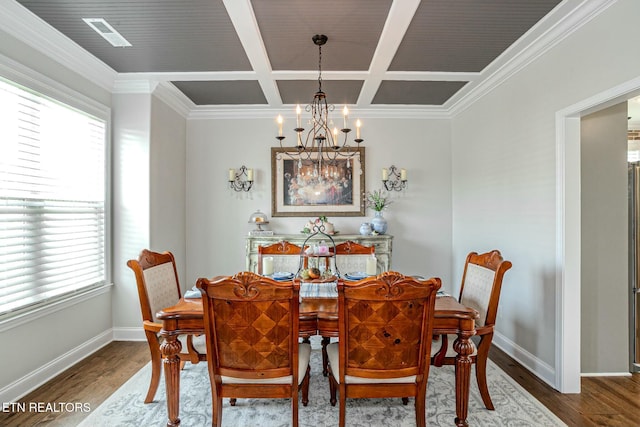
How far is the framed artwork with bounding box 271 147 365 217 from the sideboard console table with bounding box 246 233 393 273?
513 mm

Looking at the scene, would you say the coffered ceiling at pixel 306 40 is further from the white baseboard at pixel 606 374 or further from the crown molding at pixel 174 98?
the white baseboard at pixel 606 374

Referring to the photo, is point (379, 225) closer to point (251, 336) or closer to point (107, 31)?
point (251, 336)

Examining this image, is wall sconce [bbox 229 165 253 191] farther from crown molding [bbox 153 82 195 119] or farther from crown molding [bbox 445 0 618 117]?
crown molding [bbox 445 0 618 117]

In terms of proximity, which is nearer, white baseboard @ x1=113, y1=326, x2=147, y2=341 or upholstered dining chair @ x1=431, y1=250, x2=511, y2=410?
upholstered dining chair @ x1=431, y1=250, x2=511, y2=410

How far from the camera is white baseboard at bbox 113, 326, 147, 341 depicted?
3.64 metres

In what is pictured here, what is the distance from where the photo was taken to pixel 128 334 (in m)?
3.65

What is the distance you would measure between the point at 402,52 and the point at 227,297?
2.60m

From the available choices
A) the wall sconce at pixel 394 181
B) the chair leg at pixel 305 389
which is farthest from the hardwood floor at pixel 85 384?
the wall sconce at pixel 394 181

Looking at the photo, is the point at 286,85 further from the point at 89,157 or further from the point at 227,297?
the point at 227,297

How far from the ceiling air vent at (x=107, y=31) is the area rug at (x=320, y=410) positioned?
282cm

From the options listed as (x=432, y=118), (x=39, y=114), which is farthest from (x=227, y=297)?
(x=432, y=118)

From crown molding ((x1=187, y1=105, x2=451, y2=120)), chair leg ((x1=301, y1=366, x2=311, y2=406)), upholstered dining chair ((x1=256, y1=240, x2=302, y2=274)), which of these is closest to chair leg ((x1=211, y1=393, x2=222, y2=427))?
chair leg ((x1=301, y1=366, x2=311, y2=406))

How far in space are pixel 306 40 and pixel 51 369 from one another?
3462 millimetres

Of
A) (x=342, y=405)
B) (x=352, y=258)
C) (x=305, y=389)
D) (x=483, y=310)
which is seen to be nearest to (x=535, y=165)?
(x=483, y=310)
